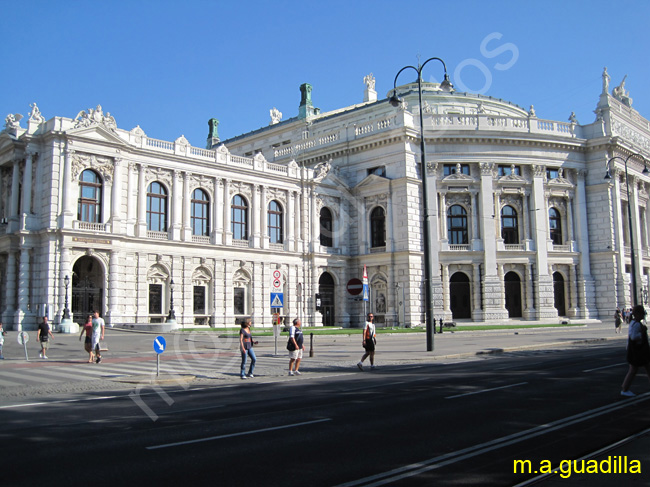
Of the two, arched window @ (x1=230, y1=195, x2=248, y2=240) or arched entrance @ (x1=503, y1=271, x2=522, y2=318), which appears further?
arched entrance @ (x1=503, y1=271, x2=522, y2=318)

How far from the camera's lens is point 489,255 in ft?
185

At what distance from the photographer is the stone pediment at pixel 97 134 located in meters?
42.7

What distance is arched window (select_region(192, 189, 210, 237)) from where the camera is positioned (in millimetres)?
49750

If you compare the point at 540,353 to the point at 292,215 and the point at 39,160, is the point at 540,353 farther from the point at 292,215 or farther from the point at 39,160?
the point at 39,160

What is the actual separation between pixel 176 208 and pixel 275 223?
1033 centimetres

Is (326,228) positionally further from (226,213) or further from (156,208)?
(156,208)

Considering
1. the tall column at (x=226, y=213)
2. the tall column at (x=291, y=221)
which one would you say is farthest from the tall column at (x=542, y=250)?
the tall column at (x=226, y=213)

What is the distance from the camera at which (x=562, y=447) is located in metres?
8.42

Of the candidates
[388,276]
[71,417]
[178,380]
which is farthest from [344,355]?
[388,276]

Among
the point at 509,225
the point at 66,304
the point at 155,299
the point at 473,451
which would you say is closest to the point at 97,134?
the point at 66,304

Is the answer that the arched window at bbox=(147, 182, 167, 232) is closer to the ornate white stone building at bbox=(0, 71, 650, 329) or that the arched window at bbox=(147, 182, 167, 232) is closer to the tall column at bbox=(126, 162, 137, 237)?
the ornate white stone building at bbox=(0, 71, 650, 329)

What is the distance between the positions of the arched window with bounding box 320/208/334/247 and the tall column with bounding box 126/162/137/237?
19.0m

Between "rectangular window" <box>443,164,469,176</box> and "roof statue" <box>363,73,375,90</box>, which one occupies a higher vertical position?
"roof statue" <box>363,73,375,90</box>

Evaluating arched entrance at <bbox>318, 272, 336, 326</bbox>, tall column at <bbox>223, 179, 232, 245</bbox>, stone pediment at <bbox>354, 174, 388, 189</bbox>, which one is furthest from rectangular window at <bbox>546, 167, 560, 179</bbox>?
tall column at <bbox>223, 179, 232, 245</bbox>
